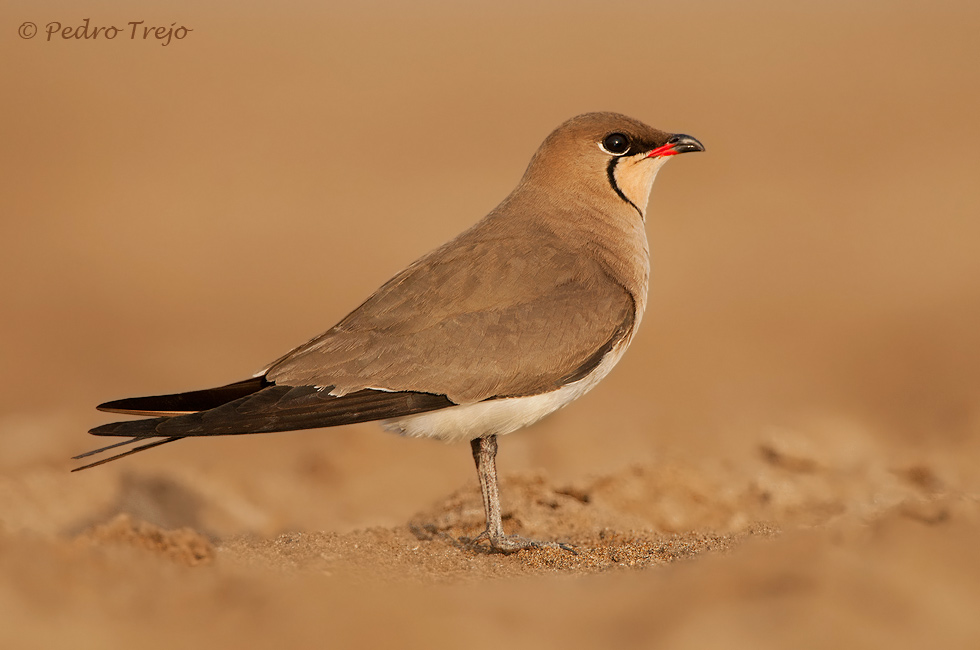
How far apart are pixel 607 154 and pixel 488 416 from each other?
5.92 feet

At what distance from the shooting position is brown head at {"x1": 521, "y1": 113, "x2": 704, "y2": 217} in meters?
6.11

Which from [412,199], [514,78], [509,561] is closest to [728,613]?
[509,561]

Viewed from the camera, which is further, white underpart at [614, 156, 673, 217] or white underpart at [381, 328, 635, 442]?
white underpart at [614, 156, 673, 217]

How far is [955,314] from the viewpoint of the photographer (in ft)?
37.7

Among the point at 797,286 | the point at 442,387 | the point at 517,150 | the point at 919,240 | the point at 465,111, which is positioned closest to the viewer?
the point at 442,387

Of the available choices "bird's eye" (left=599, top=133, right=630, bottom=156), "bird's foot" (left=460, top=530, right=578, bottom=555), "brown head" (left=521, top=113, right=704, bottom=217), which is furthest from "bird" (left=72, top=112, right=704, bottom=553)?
"bird's eye" (left=599, top=133, right=630, bottom=156)

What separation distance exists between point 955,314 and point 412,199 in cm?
1053

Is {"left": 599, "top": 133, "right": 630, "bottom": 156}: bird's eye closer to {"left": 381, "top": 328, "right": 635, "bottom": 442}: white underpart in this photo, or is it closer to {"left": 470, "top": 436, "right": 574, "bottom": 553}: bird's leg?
{"left": 381, "top": 328, "right": 635, "bottom": 442}: white underpart

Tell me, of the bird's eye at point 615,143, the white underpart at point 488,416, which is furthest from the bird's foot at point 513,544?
the bird's eye at point 615,143

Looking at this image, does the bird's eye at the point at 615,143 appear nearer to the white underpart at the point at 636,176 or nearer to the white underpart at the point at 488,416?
the white underpart at the point at 636,176

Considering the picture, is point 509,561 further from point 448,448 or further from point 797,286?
point 797,286

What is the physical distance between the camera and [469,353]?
17.1 ft

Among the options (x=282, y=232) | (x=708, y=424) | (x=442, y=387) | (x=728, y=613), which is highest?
(x=282, y=232)

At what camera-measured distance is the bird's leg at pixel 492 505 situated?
5.54 m
